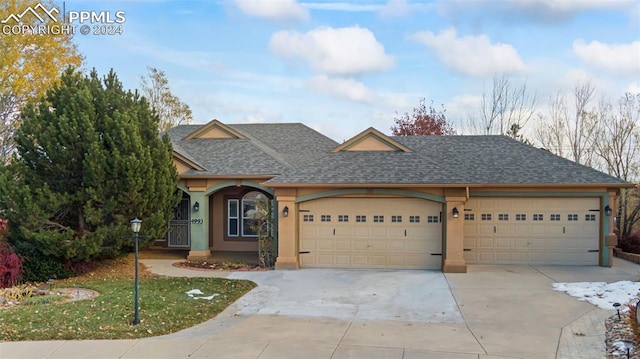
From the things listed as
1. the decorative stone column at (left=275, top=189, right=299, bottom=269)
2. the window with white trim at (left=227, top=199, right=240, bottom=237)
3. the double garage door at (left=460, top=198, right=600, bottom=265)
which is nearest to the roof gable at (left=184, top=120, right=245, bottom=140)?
the window with white trim at (left=227, top=199, right=240, bottom=237)

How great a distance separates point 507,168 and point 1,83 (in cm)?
2099

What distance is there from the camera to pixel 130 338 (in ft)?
25.2

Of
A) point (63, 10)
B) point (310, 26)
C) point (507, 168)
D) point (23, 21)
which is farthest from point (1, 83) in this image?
point (507, 168)

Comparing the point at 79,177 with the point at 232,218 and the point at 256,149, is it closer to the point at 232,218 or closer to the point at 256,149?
the point at 232,218

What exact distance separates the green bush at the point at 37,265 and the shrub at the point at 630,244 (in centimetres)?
1822

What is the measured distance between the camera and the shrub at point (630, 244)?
685 inches

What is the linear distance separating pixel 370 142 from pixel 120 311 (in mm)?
9359

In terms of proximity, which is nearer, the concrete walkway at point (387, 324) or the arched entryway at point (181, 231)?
the concrete walkway at point (387, 324)

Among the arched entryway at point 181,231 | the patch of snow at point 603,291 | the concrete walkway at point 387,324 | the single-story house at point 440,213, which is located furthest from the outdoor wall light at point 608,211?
the arched entryway at point 181,231

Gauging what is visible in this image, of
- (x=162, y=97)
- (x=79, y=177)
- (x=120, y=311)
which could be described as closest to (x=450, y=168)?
(x=120, y=311)

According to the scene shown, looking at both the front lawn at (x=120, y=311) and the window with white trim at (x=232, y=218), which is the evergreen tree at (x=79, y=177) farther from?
the window with white trim at (x=232, y=218)

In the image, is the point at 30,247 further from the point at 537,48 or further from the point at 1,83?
the point at 537,48

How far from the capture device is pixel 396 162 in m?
15.0

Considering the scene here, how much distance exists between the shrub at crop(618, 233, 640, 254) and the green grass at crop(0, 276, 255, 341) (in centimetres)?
1385
